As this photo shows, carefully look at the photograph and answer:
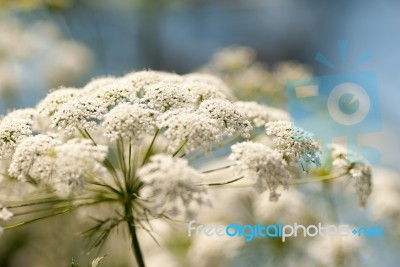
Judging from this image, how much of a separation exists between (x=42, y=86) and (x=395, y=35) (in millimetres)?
6021

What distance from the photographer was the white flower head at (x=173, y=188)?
259 centimetres

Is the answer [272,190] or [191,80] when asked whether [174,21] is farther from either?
[272,190]

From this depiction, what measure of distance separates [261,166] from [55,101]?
1393 millimetres

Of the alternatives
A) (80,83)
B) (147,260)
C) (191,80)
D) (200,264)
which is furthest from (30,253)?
(191,80)

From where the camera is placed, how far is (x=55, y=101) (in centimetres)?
346

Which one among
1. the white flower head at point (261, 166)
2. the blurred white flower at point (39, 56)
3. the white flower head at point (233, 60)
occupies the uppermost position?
the blurred white flower at point (39, 56)

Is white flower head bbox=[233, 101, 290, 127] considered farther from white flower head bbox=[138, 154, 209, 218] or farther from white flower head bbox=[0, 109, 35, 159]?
white flower head bbox=[0, 109, 35, 159]

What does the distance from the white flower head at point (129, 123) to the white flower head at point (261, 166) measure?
0.48m

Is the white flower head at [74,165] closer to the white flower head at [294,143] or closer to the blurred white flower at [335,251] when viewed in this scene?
the white flower head at [294,143]

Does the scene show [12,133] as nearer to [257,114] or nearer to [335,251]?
[257,114]

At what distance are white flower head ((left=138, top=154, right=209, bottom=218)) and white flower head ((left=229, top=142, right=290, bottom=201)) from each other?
0.27 m

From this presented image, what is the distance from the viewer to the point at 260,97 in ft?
17.4

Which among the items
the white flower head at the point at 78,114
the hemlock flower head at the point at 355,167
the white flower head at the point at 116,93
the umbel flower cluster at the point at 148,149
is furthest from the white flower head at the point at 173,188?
the hemlock flower head at the point at 355,167

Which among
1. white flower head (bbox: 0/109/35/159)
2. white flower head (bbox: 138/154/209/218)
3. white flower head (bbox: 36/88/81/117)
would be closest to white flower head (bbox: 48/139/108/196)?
white flower head (bbox: 138/154/209/218)
